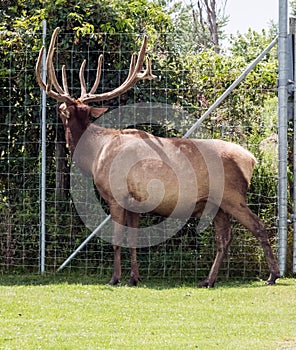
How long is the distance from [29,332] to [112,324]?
30.6 inches

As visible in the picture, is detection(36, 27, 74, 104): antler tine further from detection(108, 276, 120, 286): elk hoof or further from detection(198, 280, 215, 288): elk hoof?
detection(198, 280, 215, 288): elk hoof

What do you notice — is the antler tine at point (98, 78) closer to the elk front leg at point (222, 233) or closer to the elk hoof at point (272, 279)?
the elk front leg at point (222, 233)

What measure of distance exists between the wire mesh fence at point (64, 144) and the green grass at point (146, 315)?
96cm

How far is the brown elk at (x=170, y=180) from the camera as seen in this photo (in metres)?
9.62

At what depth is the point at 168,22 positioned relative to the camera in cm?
1195

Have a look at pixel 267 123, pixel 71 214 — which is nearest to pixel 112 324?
pixel 71 214

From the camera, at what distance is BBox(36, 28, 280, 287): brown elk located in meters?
9.62

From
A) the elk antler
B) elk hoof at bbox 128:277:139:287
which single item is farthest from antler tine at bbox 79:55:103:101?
elk hoof at bbox 128:277:139:287

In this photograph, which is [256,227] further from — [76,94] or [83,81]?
[76,94]

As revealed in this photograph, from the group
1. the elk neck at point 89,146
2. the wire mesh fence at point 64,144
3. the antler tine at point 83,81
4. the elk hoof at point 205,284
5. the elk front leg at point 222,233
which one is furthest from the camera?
the wire mesh fence at point 64,144

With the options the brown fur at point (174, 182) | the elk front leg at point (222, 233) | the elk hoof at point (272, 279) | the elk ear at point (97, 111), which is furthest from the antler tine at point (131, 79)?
the elk hoof at point (272, 279)

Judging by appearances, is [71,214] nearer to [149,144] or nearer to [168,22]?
[149,144]

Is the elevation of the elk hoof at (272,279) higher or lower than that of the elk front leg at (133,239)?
lower

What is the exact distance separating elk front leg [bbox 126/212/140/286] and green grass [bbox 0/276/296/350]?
0.60ft
